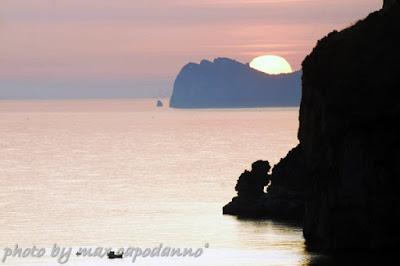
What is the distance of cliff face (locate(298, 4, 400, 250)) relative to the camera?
355 ft

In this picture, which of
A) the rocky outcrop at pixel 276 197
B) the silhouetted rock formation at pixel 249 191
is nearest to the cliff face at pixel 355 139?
the rocky outcrop at pixel 276 197

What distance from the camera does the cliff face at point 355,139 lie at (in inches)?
4257

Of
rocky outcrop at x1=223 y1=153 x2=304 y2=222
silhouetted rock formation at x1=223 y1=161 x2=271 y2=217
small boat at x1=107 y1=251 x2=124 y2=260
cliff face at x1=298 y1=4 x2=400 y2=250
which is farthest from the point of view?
silhouetted rock formation at x1=223 y1=161 x2=271 y2=217

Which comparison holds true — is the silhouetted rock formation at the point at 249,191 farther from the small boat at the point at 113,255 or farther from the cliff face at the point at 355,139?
the small boat at the point at 113,255

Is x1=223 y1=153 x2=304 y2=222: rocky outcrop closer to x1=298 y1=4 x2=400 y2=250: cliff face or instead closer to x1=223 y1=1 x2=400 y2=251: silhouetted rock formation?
x1=223 y1=1 x2=400 y2=251: silhouetted rock formation

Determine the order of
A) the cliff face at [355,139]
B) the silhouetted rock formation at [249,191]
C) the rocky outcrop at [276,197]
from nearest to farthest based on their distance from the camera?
the cliff face at [355,139], the rocky outcrop at [276,197], the silhouetted rock formation at [249,191]

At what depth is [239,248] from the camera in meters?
117

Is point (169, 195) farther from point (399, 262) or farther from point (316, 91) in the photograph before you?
point (399, 262)

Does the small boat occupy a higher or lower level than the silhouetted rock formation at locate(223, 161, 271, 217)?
lower

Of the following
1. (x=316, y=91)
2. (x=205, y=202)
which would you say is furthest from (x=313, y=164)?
(x=205, y=202)

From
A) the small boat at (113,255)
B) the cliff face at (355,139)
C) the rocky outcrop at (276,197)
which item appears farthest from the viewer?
the rocky outcrop at (276,197)

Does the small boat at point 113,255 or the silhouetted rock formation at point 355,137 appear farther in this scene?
the small boat at point 113,255

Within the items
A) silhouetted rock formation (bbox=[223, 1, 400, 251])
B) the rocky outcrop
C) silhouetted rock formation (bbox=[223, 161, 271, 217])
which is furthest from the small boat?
silhouetted rock formation (bbox=[223, 161, 271, 217])

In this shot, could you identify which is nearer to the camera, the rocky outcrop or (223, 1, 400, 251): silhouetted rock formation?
(223, 1, 400, 251): silhouetted rock formation
